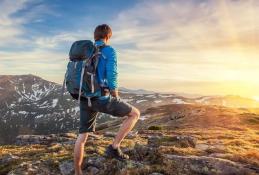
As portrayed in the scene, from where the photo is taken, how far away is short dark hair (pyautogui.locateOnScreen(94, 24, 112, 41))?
1130cm

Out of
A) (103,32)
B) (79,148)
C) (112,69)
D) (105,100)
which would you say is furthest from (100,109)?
(103,32)

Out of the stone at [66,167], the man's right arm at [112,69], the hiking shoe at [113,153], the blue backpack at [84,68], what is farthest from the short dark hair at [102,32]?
the stone at [66,167]

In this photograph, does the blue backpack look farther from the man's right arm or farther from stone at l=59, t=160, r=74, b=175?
stone at l=59, t=160, r=74, b=175

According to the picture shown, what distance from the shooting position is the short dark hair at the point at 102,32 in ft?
37.1

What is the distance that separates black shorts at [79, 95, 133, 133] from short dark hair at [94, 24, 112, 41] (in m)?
1.85

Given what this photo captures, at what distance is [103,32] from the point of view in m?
11.3

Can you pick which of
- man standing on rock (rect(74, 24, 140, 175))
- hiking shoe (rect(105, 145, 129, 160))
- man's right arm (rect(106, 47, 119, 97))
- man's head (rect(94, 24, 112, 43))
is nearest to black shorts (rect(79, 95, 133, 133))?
man standing on rock (rect(74, 24, 140, 175))

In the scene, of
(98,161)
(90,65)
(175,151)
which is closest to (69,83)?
(90,65)

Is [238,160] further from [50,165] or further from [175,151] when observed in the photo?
[50,165]

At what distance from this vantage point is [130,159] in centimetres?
1364

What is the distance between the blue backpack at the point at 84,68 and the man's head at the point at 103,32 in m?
0.35

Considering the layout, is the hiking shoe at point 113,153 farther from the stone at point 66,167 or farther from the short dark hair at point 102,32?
the short dark hair at point 102,32

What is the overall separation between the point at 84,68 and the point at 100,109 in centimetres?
139

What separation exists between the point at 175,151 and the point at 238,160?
249cm
